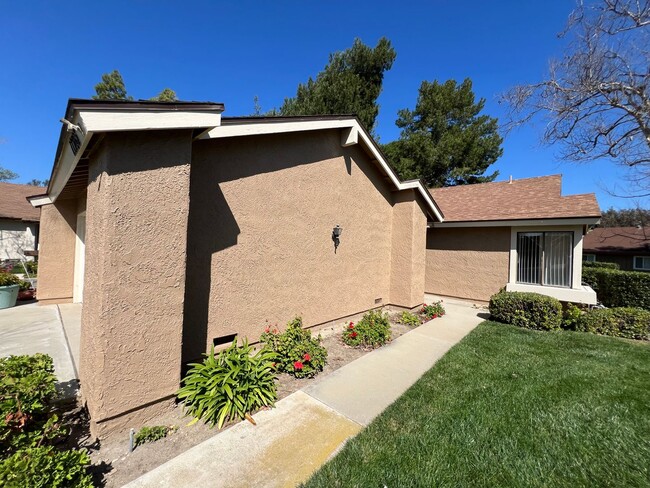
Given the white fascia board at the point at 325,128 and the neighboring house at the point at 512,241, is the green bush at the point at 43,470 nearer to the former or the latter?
the white fascia board at the point at 325,128

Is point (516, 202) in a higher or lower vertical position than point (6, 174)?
lower

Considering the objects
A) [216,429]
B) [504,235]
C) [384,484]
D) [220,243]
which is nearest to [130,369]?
[216,429]

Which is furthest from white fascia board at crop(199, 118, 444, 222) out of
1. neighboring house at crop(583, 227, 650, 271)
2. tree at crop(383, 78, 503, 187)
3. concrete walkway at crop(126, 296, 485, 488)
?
neighboring house at crop(583, 227, 650, 271)

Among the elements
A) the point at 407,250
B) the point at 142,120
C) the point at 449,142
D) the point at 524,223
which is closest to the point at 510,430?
the point at 142,120

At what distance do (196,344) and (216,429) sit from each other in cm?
155

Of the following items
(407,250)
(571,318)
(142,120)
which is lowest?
(571,318)

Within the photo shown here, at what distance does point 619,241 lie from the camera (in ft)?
91.8

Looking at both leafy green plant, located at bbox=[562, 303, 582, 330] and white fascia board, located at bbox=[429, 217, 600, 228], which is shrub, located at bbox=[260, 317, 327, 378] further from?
white fascia board, located at bbox=[429, 217, 600, 228]

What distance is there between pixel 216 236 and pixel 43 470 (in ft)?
11.0

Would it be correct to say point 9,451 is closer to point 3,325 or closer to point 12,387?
point 12,387

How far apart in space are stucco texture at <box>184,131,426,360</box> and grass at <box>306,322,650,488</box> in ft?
9.73

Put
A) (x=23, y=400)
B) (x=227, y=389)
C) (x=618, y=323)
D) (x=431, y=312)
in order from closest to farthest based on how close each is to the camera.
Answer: (x=23, y=400)
(x=227, y=389)
(x=618, y=323)
(x=431, y=312)

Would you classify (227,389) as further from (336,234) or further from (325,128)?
(325,128)

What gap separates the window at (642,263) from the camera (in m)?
24.4
